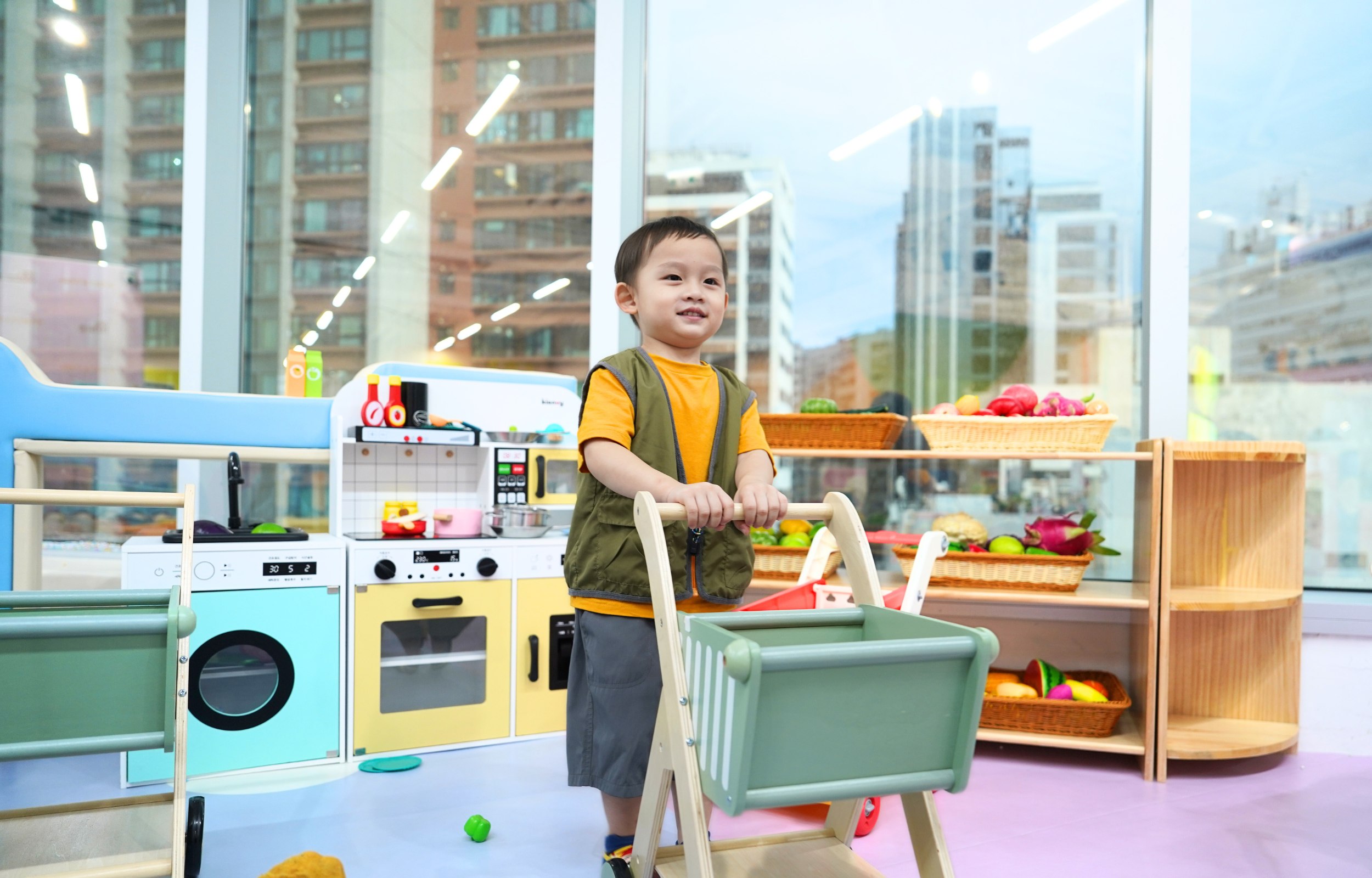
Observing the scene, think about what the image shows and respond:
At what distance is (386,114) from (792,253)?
1.91 meters

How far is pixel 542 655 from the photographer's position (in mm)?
3197

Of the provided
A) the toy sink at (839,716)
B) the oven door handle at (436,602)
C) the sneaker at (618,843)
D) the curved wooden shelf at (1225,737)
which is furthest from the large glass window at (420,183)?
the toy sink at (839,716)

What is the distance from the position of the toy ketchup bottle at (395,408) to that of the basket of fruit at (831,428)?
1245 mm

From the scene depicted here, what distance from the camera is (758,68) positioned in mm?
3975

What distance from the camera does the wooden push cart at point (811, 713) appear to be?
Answer: 1.18 m

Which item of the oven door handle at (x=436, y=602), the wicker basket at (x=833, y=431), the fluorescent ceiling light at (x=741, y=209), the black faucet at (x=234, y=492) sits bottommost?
the oven door handle at (x=436, y=602)

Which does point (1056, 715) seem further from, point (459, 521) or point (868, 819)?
point (459, 521)

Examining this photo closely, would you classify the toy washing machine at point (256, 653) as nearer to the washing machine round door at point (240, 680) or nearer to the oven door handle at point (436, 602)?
the washing machine round door at point (240, 680)

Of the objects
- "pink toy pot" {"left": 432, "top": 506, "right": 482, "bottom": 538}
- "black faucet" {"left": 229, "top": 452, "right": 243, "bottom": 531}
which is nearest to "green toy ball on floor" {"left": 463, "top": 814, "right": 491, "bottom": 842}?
"pink toy pot" {"left": 432, "top": 506, "right": 482, "bottom": 538}

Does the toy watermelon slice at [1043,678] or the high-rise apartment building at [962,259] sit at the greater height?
the high-rise apartment building at [962,259]

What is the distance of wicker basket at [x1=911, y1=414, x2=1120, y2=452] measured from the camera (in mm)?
2998

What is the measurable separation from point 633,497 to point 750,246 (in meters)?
2.56

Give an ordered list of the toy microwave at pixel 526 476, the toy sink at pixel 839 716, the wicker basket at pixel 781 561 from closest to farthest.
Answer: the toy sink at pixel 839 716 → the wicker basket at pixel 781 561 → the toy microwave at pixel 526 476

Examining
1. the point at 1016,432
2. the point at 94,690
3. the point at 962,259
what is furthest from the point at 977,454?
the point at 94,690
